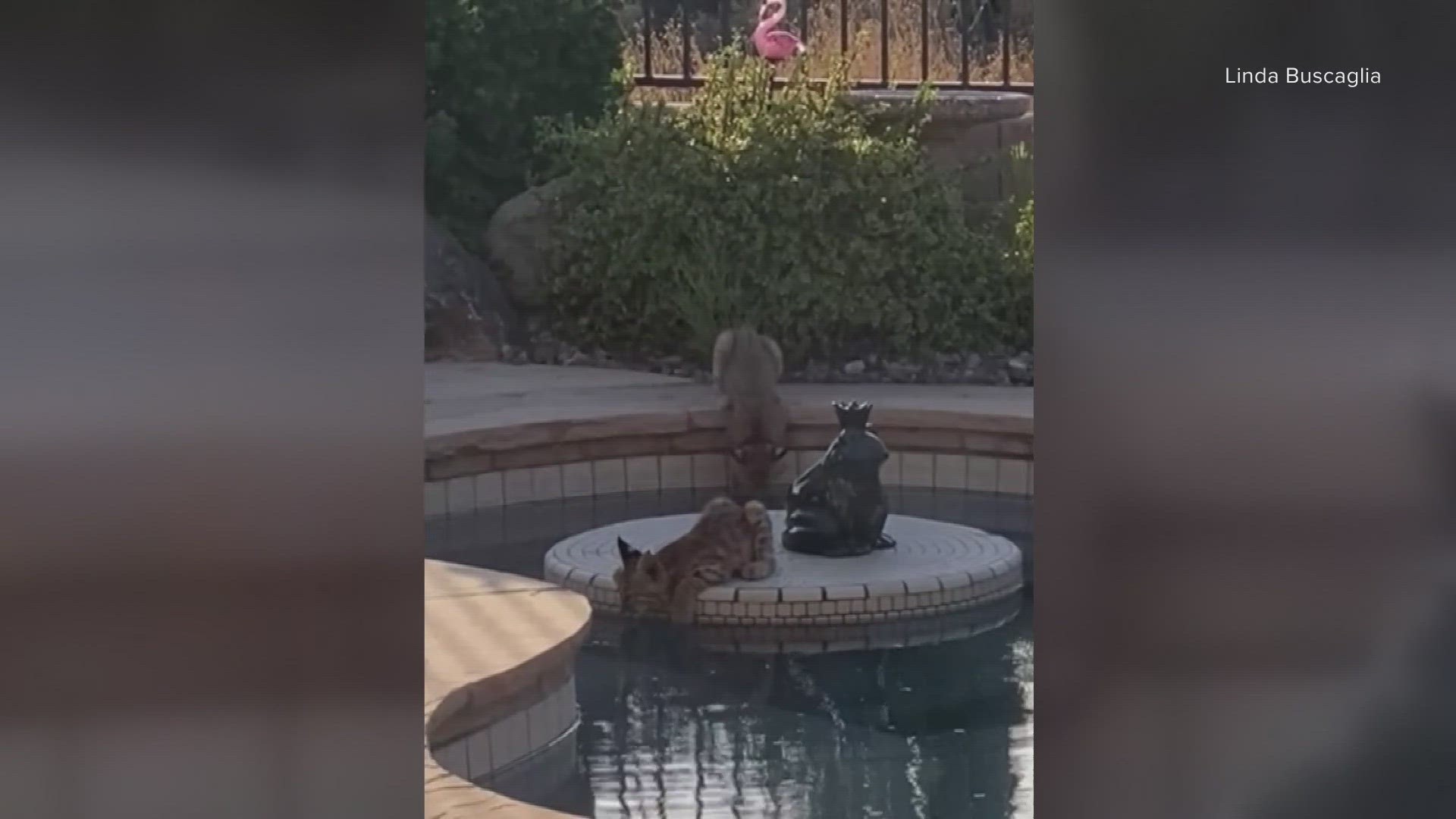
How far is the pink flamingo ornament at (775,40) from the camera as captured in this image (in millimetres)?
9047

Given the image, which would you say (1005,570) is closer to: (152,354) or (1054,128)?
(1054,128)

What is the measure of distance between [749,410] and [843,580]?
183 centimetres

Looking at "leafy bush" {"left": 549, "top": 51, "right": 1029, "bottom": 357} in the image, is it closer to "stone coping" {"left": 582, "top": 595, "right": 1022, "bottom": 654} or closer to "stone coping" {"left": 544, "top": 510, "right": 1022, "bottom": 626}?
"stone coping" {"left": 544, "top": 510, "right": 1022, "bottom": 626}

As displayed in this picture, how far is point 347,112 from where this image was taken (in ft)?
6.62

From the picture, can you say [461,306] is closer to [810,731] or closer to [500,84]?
[500,84]

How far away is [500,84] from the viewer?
9609 mm

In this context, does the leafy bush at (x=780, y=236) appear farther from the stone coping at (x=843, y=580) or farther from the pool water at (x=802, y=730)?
the pool water at (x=802, y=730)

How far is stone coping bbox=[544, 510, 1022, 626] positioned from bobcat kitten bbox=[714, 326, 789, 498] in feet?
3.41

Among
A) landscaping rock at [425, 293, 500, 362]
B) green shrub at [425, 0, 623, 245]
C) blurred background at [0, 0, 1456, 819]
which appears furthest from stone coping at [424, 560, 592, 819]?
green shrub at [425, 0, 623, 245]

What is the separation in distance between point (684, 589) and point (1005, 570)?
39.6 inches

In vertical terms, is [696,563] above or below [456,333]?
below

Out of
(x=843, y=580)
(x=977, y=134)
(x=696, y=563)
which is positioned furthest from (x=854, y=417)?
(x=977, y=134)

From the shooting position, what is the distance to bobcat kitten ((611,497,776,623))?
203 inches

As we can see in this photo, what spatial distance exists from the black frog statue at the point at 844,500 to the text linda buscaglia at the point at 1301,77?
3.21 meters
